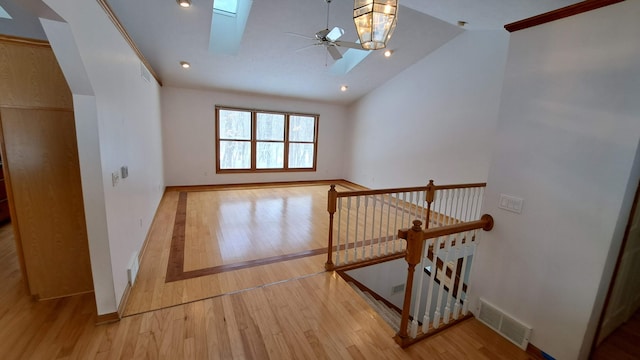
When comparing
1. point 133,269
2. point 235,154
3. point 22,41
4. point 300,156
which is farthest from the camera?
point 300,156

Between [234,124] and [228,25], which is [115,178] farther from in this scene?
[234,124]

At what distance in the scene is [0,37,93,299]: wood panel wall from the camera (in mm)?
1859

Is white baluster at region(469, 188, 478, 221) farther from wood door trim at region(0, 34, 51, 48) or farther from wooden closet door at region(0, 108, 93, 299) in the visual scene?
wood door trim at region(0, 34, 51, 48)

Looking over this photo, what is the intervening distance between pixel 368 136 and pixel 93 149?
6220mm

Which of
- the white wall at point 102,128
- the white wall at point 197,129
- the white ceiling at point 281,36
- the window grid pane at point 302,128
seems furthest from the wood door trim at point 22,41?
the window grid pane at point 302,128

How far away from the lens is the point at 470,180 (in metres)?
4.42

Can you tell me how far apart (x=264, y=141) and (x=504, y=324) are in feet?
21.6

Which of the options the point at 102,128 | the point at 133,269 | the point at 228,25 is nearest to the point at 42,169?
the point at 102,128

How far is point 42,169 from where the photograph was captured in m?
2.01

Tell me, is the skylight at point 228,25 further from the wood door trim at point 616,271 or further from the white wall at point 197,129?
the wood door trim at point 616,271

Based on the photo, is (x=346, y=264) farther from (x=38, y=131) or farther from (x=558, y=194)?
(x=38, y=131)

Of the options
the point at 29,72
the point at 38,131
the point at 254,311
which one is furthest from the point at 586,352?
the point at 29,72

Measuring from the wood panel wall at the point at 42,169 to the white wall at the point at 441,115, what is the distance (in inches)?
203

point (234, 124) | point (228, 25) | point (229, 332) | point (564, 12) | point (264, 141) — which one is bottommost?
point (229, 332)
